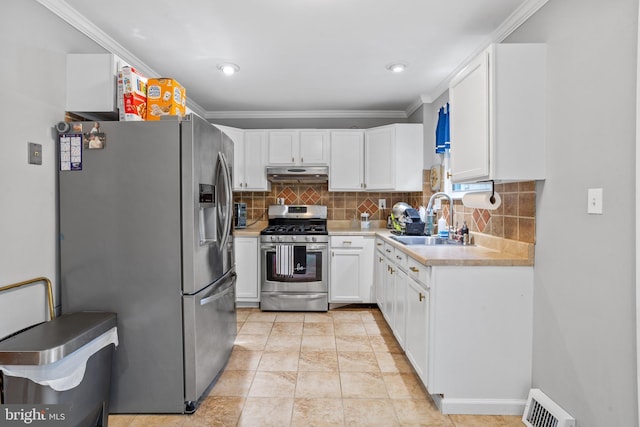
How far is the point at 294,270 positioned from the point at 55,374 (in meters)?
2.50

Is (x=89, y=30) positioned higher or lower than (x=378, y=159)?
higher

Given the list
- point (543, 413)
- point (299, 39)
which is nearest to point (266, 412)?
point (543, 413)

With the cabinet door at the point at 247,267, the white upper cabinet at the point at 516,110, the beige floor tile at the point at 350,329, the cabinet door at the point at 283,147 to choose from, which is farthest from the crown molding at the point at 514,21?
the cabinet door at the point at 247,267

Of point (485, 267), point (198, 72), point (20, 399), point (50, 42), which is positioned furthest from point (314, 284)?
point (50, 42)

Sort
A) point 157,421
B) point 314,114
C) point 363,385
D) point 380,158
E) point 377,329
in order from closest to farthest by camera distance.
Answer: point 157,421
point 363,385
point 377,329
point 380,158
point 314,114

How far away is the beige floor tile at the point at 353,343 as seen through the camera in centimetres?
288

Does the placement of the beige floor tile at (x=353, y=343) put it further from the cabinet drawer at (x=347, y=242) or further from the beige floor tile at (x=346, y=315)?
the cabinet drawer at (x=347, y=242)

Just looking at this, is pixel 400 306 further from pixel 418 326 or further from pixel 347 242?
pixel 347 242

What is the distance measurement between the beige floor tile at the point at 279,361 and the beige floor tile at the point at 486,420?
3.69ft

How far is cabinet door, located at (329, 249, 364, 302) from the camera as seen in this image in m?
3.87

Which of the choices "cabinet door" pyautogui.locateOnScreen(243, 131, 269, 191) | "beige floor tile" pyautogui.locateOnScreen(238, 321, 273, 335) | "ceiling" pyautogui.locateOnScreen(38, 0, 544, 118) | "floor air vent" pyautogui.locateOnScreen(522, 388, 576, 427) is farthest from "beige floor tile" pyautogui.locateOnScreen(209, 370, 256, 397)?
"ceiling" pyautogui.locateOnScreen(38, 0, 544, 118)

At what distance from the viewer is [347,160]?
4.16 metres

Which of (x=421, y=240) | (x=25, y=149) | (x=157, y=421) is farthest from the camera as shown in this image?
(x=421, y=240)

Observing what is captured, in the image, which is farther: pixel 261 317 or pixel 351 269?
pixel 351 269
